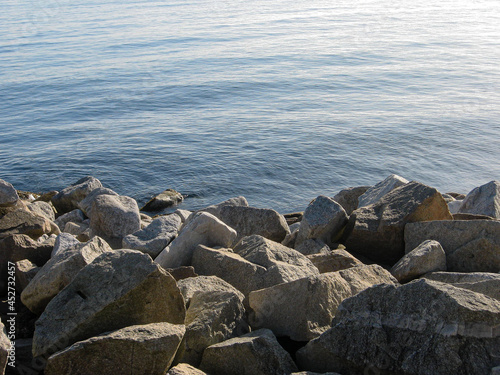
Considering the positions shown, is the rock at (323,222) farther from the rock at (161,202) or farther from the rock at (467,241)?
the rock at (161,202)

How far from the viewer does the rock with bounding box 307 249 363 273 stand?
570cm

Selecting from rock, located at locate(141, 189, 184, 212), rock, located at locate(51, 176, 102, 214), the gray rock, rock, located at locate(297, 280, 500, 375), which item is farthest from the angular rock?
rock, located at locate(51, 176, 102, 214)

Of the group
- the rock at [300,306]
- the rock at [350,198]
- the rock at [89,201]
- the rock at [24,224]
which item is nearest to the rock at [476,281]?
the rock at [300,306]

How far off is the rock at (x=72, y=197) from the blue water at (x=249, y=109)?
7.40ft

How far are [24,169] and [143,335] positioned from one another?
48.4 feet

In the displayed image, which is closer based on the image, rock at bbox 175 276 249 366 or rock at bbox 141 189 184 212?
rock at bbox 175 276 249 366

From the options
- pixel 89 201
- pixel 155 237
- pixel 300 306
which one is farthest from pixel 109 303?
pixel 89 201

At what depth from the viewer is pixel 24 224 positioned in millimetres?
7344

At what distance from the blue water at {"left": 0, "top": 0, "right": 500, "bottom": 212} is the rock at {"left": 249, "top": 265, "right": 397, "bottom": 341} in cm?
925

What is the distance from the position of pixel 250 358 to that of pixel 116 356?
939mm

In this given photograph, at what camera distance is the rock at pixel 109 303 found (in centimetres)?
382

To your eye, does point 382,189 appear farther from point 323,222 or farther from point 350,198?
point 323,222

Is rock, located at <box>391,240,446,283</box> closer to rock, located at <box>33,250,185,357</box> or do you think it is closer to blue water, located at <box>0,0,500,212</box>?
rock, located at <box>33,250,185,357</box>

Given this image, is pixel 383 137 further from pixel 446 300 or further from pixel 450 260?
pixel 446 300
